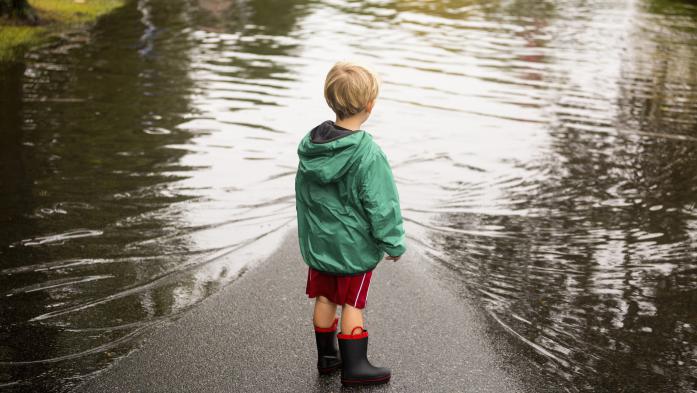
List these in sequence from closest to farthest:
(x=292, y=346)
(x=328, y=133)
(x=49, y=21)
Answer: (x=328, y=133), (x=292, y=346), (x=49, y=21)

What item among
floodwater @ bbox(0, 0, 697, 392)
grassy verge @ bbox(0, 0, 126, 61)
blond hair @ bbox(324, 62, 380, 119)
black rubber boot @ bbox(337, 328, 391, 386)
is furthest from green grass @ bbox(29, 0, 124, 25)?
black rubber boot @ bbox(337, 328, 391, 386)

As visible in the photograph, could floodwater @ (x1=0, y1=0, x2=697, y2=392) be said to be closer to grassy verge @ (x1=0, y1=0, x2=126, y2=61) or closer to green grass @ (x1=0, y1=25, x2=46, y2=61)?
green grass @ (x1=0, y1=25, x2=46, y2=61)

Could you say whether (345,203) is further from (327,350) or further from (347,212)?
(327,350)

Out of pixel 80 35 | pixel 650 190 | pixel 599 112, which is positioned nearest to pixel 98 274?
pixel 650 190

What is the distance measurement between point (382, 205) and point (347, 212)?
20 centimetres

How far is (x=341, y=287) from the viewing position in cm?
387

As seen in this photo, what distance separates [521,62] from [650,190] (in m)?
7.99

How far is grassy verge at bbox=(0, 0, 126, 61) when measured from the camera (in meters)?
15.5

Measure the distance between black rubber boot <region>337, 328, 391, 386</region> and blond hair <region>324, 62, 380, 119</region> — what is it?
44.9 inches

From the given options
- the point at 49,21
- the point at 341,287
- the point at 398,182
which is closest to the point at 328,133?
the point at 341,287

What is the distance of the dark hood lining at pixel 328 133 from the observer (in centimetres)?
372

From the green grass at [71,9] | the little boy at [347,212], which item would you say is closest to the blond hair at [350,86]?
the little boy at [347,212]

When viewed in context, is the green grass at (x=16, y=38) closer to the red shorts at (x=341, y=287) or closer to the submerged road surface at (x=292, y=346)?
the submerged road surface at (x=292, y=346)

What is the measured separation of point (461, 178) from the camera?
819cm
